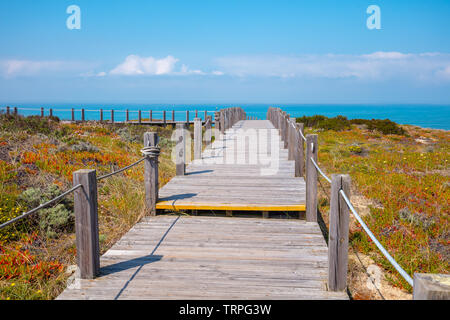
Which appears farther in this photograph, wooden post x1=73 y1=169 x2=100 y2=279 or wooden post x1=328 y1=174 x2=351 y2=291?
wooden post x1=73 y1=169 x2=100 y2=279

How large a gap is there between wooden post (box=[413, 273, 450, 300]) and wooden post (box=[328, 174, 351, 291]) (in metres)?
1.66

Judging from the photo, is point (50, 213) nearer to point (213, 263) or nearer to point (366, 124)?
point (213, 263)

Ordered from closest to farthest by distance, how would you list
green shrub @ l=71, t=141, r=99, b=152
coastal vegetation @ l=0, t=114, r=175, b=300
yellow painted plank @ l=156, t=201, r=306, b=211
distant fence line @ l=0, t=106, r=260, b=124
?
coastal vegetation @ l=0, t=114, r=175, b=300
yellow painted plank @ l=156, t=201, r=306, b=211
green shrub @ l=71, t=141, r=99, b=152
distant fence line @ l=0, t=106, r=260, b=124

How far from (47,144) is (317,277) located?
9167 millimetres

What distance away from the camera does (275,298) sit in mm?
3301

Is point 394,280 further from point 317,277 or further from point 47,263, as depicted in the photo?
point 47,263

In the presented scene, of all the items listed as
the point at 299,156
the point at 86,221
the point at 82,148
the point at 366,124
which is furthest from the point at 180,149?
the point at 366,124

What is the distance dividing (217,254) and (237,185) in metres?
3.10

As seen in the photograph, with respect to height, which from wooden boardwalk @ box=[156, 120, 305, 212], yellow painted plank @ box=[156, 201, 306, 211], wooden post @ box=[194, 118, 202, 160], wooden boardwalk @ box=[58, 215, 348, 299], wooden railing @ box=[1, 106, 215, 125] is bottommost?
wooden boardwalk @ box=[58, 215, 348, 299]

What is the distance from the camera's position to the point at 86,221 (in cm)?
363

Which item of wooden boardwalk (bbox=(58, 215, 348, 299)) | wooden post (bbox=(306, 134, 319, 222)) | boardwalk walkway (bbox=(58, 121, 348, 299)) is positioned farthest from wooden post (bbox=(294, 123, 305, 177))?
wooden boardwalk (bbox=(58, 215, 348, 299))

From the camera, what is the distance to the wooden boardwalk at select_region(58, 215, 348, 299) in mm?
3418

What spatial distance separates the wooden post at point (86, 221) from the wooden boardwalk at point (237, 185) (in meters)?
2.18

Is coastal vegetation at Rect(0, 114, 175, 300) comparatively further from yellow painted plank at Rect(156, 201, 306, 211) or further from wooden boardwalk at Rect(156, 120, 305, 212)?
wooden boardwalk at Rect(156, 120, 305, 212)
